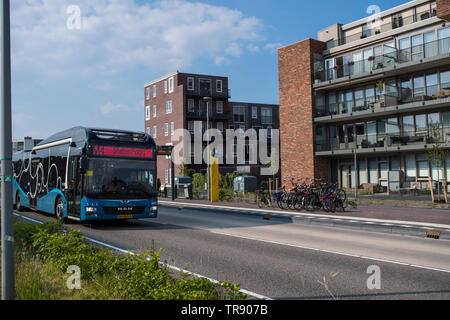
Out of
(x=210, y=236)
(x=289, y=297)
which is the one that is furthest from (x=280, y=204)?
(x=289, y=297)

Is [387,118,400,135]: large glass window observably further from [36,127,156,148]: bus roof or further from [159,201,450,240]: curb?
[36,127,156,148]: bus roof

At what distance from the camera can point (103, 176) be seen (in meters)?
11.6

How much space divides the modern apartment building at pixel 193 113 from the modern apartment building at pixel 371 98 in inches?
779

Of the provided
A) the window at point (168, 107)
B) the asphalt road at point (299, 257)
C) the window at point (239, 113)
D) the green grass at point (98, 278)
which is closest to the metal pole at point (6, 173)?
the green grass at point (98, 278)

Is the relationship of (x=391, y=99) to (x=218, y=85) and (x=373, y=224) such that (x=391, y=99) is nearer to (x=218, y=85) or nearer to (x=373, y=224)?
(x=373, y=224)

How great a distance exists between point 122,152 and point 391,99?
22.8 metres

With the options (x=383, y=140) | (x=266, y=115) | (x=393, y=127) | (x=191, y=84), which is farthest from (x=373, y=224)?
(x=266, y=115)

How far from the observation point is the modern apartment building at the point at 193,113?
53.1 metres

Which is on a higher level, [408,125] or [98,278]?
[408,125]

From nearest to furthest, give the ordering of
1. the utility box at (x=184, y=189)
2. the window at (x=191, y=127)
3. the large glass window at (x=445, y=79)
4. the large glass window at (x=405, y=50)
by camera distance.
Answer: the large glass window at (x=445, y=79) < the utility box at (x=184, y=189) < the large glass window at (x=405, y=50) < the window at (x=191, y=127)

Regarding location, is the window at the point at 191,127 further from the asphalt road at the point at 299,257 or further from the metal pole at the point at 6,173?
the metal pole at the point at 6,173

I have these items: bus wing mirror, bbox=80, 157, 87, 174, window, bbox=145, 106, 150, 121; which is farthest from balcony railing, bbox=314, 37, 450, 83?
window, bbox=145, 106, 150, 121
